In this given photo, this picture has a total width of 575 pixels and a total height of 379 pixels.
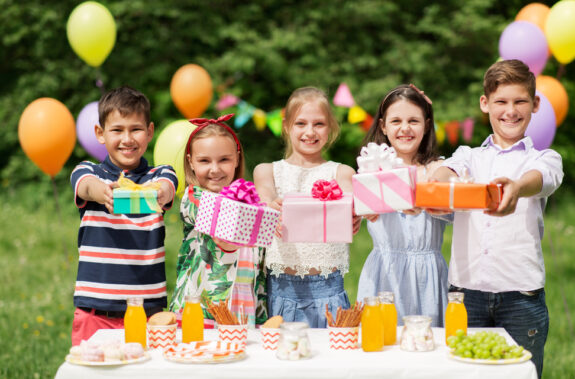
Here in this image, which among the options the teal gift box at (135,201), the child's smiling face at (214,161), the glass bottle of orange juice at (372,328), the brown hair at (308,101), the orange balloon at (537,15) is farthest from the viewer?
the orange balloon at (537,15)

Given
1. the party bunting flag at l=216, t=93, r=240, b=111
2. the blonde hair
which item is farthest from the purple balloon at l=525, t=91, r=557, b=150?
the party bunting flag at l=216, t=93, r=240, b=111

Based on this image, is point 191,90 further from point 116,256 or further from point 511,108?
point 511,108

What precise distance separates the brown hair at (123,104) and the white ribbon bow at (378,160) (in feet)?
3.59

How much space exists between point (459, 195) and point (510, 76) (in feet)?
2.39

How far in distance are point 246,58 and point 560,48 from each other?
5.55m

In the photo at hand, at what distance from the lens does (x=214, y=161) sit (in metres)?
2.99

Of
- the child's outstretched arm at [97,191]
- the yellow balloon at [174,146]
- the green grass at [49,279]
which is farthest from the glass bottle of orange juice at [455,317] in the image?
the green grass at [49,279]

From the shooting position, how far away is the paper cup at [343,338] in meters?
2.42

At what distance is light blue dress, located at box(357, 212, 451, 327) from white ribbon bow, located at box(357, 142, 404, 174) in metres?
0.61

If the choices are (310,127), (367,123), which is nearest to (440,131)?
(367,123)

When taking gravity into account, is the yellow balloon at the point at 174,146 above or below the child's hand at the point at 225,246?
above

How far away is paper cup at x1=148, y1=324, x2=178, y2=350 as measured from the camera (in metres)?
2.44

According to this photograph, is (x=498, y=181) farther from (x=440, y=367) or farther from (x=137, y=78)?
(x=137, y=78)

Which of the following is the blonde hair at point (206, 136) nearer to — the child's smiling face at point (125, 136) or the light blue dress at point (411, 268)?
the child's smiling face at point (125, 136)
